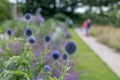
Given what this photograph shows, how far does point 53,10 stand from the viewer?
49.6 metres

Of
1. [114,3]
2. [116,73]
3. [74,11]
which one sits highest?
[116,73]

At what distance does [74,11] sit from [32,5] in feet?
24.4

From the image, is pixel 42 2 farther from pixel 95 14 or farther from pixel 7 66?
pixel 7 66

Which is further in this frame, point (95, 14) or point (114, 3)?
point (95, 14)

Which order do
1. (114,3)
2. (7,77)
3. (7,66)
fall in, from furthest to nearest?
1. (114,3)
2. (7,66)
3. (7,77)

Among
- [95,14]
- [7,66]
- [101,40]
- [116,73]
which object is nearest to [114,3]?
[95,14]

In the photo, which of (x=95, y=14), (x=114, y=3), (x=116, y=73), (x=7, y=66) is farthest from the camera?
(x=95, y=14)

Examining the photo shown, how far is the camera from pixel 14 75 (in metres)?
2.99

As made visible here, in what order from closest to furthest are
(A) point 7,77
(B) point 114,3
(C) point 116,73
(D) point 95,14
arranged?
(A) point 7,77 → (C) point 116,73 → (B) point 114,3 → (D) point 95,14

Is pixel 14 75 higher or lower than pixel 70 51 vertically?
lower

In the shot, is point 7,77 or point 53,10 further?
point 53,10

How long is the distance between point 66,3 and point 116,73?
3937 cm

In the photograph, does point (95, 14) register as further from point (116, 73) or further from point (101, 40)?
point (116, 73)

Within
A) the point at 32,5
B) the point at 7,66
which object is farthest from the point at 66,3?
Result: the point at 7,66
